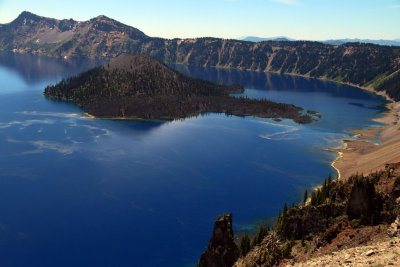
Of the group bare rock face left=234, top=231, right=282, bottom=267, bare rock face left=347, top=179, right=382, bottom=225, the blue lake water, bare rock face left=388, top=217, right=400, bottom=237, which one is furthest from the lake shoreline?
bare rock face left=388, top=217, right=400, bottom=237

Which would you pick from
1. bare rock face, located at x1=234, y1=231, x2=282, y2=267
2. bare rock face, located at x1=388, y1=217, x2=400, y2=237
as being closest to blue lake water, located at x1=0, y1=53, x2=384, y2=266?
bare rock face, located at x1=234, y1=231, x2=282, y2=267

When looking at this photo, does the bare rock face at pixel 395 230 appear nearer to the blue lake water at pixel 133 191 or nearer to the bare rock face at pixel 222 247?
the bare rock face at pixel 222 247

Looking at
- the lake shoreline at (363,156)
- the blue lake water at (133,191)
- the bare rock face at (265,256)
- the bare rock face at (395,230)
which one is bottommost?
the blue lake water at (133,191)

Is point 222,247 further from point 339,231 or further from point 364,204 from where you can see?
point 364,204

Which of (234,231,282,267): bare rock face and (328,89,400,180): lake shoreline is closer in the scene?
(234,231,282,267): bare rock face

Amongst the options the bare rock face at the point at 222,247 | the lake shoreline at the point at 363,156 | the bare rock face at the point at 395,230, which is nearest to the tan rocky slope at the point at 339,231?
the bare rock face at the point at 395,230

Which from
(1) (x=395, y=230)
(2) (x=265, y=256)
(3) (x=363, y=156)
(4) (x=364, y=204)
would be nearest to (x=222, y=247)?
(2) (x=265, y=256)

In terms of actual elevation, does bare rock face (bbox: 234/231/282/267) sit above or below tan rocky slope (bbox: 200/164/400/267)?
below

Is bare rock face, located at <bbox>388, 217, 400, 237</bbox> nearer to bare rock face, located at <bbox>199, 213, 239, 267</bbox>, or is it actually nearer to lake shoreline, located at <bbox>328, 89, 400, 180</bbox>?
bare rock face, located at <bbox>199, 213, 239, 267</bbox>

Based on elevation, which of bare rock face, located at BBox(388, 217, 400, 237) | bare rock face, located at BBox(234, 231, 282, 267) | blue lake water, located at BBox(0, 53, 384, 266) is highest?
bare rock face, located at BBox(388, 217, 400, 237)

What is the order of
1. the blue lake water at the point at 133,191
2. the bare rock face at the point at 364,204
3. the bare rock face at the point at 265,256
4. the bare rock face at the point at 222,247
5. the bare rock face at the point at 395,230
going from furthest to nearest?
the blue lake water at the point at 133,191 → the bare rock face at the point at 222,247 → the bare rock face at the point at 364,204 → the bare rock face at the point at 265,256 → the bare rock face at the point at 395,230

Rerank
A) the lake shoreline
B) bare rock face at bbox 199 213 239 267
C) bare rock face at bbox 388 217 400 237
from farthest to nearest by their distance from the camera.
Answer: the lake shoreline
bare rock face at bbox 199 213 239 267
bare rock face at bbox 388 217 400 237

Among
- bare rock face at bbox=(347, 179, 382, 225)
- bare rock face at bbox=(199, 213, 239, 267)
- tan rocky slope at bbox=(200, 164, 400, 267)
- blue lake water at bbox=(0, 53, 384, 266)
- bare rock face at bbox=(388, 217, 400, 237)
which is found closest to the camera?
bare rock face at bbox=(388, 217, 400, 237)

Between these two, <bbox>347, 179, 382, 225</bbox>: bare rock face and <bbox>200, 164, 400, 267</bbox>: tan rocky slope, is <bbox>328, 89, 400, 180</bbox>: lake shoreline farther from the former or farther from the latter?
<bbox>347, 179, 382, 225</bbox>: bare rock face
